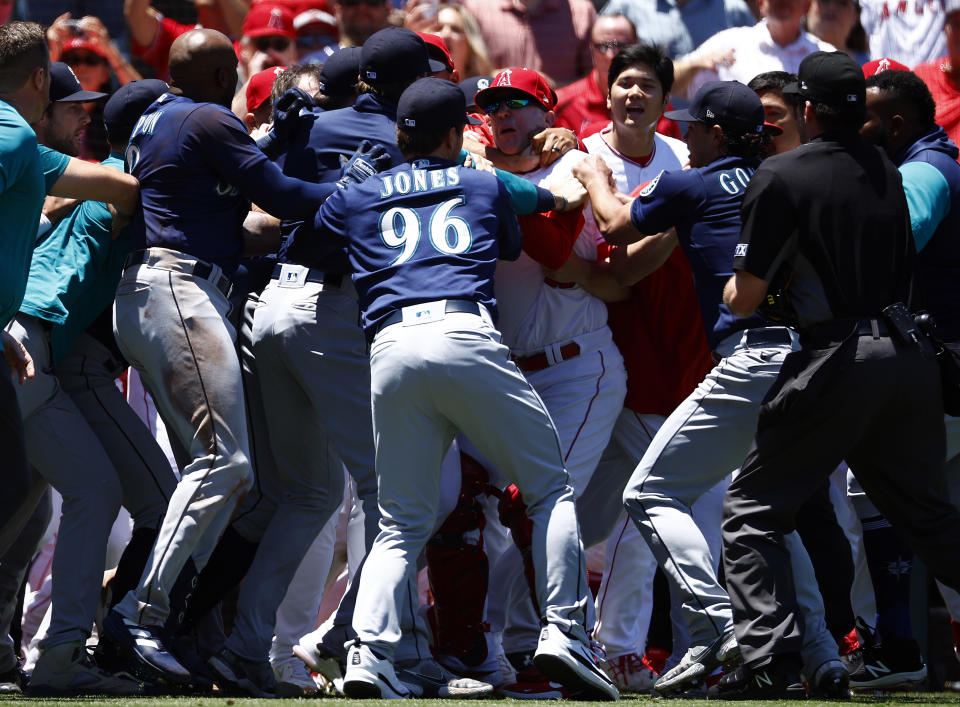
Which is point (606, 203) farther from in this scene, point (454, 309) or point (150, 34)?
point (150, 34)

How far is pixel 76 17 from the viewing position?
29.1 feet

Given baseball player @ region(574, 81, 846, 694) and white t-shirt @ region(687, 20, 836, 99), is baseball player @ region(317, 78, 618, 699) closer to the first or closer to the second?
baseball player @ region(574, 81, 846, 694)

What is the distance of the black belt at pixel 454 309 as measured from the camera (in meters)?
4.81

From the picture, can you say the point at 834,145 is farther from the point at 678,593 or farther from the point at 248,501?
the point at 248,501

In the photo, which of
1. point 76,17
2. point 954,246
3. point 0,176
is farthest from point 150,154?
point 76,17

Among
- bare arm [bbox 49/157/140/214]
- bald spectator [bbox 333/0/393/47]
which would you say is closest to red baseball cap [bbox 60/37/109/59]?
bald spectator [bbox 333/0/393/47]

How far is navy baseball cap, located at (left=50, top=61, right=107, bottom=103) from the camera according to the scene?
5.74m

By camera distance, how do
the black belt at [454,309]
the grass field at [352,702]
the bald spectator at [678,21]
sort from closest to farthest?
the grass field at [352,702], the black belt at [454,309], the bald spectator at [678,21]

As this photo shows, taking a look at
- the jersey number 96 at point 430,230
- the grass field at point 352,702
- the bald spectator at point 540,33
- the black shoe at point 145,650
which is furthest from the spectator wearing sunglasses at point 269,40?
the grass field at point 352,702

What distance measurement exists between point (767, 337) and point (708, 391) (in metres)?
0.29

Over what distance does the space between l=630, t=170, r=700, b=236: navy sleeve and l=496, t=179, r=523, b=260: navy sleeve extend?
1.69 feet

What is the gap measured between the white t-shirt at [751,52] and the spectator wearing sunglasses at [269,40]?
7.49 feet

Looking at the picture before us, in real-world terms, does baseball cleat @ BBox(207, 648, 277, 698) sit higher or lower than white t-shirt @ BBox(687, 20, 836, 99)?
lower

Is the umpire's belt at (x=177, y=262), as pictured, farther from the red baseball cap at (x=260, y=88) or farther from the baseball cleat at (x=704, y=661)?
the baseball cleat at (x=704, y=661)
